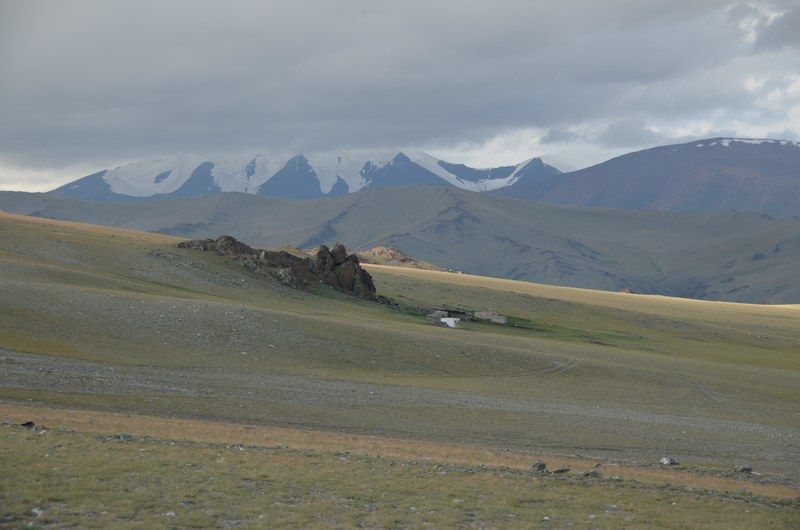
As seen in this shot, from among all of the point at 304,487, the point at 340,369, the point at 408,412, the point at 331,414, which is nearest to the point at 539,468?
the point at 304,487

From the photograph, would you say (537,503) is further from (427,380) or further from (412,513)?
(427,380)

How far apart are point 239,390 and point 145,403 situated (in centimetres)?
659

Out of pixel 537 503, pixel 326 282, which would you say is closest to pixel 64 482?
pixel 537 503

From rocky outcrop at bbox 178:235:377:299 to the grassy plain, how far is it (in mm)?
5048

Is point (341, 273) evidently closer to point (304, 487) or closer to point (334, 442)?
point (334, 442)

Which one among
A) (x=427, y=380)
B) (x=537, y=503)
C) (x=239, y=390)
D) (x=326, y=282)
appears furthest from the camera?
(x=326, y=282)

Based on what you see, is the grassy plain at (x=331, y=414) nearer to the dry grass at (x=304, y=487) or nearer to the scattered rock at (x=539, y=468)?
the dry grass at (x=304, y=487)

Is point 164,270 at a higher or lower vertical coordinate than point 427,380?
higher

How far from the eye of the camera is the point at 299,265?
103125 millimetres

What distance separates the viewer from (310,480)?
69.6 ft

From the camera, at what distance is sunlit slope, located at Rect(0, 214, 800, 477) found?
36.5m

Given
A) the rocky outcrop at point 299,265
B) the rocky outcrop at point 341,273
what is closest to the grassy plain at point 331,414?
the rocky outcrop at point 299,265

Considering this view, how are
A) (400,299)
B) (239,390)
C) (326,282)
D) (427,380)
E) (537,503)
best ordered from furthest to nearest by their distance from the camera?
1. (400,299)
2. (326,282)
3. (427,380)
4. (239,390)
5. (537,503)

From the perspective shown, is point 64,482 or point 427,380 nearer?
point 64,482
